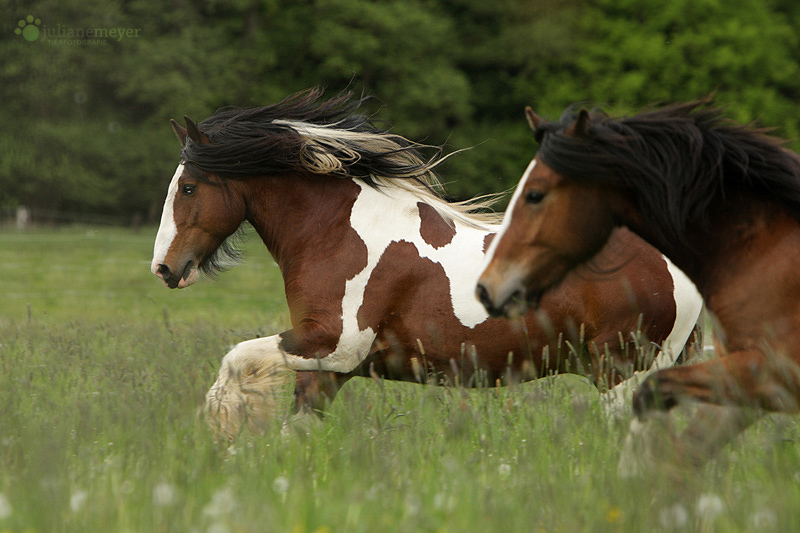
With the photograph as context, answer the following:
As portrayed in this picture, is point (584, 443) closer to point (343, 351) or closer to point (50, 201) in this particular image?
point (343, 351)

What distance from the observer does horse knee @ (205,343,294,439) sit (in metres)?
→ 4.24

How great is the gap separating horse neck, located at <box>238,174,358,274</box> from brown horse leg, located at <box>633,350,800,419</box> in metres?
2.06

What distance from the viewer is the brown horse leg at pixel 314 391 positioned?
15.8 ft

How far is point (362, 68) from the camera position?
29547 mm

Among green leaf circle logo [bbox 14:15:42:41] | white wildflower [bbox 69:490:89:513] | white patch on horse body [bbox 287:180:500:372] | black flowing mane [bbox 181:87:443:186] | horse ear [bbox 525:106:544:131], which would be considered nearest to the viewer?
white wildflower [bbox 69:490:89:513]

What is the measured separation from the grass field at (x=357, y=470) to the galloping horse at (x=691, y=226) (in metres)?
0.26

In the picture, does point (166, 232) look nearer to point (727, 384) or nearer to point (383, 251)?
point (383, 251)

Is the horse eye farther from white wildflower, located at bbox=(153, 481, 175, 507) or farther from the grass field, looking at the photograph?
white wildflower, located at bbox=(153, 481, 175, 507)

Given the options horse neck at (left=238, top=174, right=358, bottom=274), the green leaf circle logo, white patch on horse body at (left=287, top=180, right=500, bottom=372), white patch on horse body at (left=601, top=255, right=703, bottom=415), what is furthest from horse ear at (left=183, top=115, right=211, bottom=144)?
the green leaf circle logo

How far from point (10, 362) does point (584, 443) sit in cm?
383

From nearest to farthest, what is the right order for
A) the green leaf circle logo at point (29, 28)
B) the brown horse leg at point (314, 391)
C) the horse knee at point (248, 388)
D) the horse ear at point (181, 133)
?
the horse knee at point (248, 388) < the brown horse leg at point (314, 391) < the horse ear at point (181, 133) < the green leaf circle logo at point (29, 28)

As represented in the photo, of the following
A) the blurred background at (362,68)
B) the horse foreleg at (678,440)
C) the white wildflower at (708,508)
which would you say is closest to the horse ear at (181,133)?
the horse foreleg at (678,440)

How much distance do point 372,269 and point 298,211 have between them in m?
0.54

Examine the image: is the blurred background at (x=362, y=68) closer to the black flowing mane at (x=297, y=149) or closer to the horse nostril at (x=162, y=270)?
the black flowing mane at (x=297, y=149)
